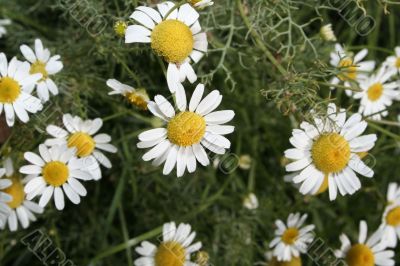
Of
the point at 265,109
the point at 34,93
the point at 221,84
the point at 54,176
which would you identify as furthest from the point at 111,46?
the point at 265,109

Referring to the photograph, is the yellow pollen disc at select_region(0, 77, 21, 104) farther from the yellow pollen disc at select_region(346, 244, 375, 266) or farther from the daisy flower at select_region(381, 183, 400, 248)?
the daisy flower at select_region(381, 183, 400, 248)

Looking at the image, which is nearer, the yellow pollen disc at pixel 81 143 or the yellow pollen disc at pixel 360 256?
the yellow pollen disc at pixel 81 143

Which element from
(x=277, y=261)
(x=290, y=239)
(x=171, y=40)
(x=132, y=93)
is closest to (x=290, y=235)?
(x=290, y=239)

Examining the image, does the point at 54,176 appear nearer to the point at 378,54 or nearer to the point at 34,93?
the point at 34,93

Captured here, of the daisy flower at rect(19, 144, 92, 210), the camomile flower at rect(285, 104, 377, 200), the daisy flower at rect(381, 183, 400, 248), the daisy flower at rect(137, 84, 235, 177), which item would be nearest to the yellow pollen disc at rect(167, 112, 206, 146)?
the daisy flower at rect(137, 84, 235, 177)

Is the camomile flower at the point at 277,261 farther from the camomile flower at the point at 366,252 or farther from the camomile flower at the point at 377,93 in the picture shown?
the camomile flower at the point at 377,93

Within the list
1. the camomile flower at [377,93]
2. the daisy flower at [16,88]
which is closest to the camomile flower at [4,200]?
the daisy flower at [16,88]
